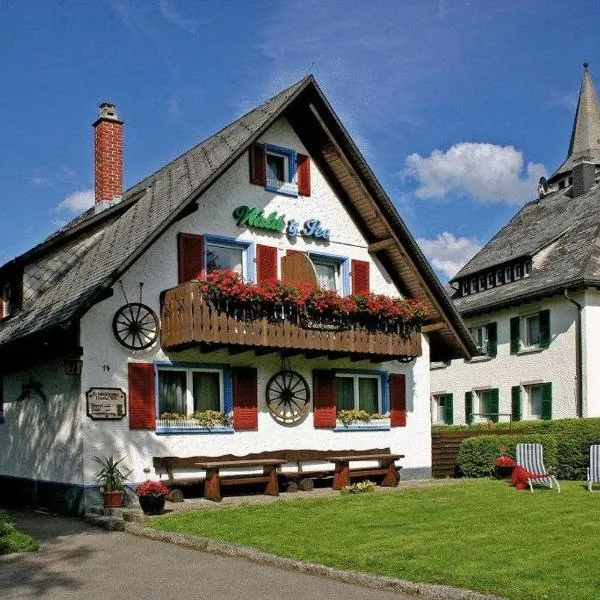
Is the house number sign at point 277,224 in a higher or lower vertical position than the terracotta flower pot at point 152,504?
higher

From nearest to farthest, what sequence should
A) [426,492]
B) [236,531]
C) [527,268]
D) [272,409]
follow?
[236,531], [426,492], [272,409], [527,268]

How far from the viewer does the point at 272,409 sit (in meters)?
20.7

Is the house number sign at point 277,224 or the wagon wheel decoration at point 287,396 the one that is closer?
the house number sign at point 277,224

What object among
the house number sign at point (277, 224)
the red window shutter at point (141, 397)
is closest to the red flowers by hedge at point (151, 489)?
the red window shutter at point (141, 397)

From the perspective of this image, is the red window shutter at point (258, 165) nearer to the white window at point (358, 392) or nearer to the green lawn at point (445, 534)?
the white window at point (358, 392)

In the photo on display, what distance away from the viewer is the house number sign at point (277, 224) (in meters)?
20.7

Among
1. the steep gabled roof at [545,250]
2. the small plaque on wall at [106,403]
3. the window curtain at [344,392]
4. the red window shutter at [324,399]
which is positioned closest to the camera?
the small plaque on wall at [106,403]

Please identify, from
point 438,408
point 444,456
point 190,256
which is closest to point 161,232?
point 190,256

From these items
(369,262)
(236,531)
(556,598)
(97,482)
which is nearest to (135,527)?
(236,531)

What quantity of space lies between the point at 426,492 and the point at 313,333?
4042 mm

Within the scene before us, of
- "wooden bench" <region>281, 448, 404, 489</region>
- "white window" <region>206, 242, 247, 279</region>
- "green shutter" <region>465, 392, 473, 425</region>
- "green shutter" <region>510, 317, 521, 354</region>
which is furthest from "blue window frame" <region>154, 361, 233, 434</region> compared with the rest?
"green shutter" <region>465, 392, 473, 425</region>

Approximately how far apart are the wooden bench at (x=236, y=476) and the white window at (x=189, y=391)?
4.11 feet

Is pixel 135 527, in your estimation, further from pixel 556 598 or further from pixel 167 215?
pixel 556 598

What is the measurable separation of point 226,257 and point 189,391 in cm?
315
